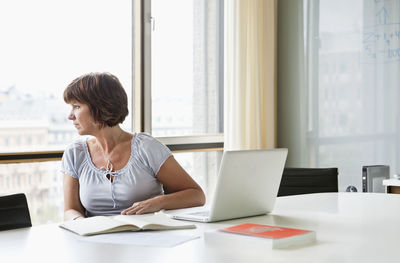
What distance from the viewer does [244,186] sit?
1.98 metres

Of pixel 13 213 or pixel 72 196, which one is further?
pixel 72 196

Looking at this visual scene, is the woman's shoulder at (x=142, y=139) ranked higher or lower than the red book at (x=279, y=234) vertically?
higher

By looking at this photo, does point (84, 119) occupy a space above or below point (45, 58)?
below

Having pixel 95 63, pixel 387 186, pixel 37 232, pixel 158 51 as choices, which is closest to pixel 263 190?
pixel 37 232

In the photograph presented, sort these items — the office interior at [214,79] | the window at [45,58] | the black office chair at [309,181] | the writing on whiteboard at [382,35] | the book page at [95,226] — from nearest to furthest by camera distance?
the book page at [95,226] → the black office chair at [309,181] → the window at [45,58] → the office interior at [214,79] → the writing on whiteboard at [382,35]

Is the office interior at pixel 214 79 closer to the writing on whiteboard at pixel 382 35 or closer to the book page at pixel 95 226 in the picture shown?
the writing on whiteboard at pixel 382 35

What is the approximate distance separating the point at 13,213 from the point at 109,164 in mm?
556

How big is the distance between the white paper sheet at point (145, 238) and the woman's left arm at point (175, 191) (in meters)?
0.37

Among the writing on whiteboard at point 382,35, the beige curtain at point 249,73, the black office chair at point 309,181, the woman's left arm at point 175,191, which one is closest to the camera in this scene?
the woman's left arm at point 175,191

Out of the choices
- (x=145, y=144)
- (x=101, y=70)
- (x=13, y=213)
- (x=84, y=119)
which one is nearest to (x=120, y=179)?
(x=145, y=144)

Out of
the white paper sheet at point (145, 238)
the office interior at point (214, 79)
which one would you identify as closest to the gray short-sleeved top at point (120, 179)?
the white paper sheet at point (145, 238)

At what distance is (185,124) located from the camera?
14.7 ft

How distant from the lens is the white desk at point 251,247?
1456mm

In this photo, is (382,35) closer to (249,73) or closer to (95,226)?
(249,73)
